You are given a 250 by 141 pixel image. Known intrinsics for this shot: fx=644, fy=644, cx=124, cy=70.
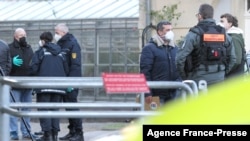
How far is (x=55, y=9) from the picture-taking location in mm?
18875

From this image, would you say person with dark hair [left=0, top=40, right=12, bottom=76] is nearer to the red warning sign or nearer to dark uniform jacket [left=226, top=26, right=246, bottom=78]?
dark uniform jacket [left=226, top=26, right=246, bottom=78]

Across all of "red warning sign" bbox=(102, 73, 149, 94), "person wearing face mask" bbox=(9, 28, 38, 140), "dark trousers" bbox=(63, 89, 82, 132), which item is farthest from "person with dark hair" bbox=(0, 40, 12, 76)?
"red warning sign" bbox=(102, 73, 149, 94)

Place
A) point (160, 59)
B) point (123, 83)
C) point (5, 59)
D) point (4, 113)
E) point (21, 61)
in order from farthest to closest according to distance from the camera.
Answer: point (21, 61), point (5, 59), point (160, 59), point (4, 113), point (123, 83)

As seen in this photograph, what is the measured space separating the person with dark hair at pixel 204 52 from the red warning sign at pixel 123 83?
2589mm

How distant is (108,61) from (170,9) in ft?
6.72

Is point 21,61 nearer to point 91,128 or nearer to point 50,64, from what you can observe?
point 50,64

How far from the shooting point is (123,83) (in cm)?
457

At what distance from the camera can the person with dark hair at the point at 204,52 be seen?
23.7ft

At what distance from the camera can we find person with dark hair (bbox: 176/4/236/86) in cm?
721

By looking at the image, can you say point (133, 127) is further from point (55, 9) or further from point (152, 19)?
point (55, 9)

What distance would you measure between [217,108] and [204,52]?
16.5 feet

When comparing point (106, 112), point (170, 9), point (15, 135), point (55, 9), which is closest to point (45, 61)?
point (15, 135)

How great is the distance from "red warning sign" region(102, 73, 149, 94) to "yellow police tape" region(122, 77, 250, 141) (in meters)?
2.15

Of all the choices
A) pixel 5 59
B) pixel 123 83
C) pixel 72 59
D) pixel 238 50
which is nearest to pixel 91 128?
pixel 72 59
